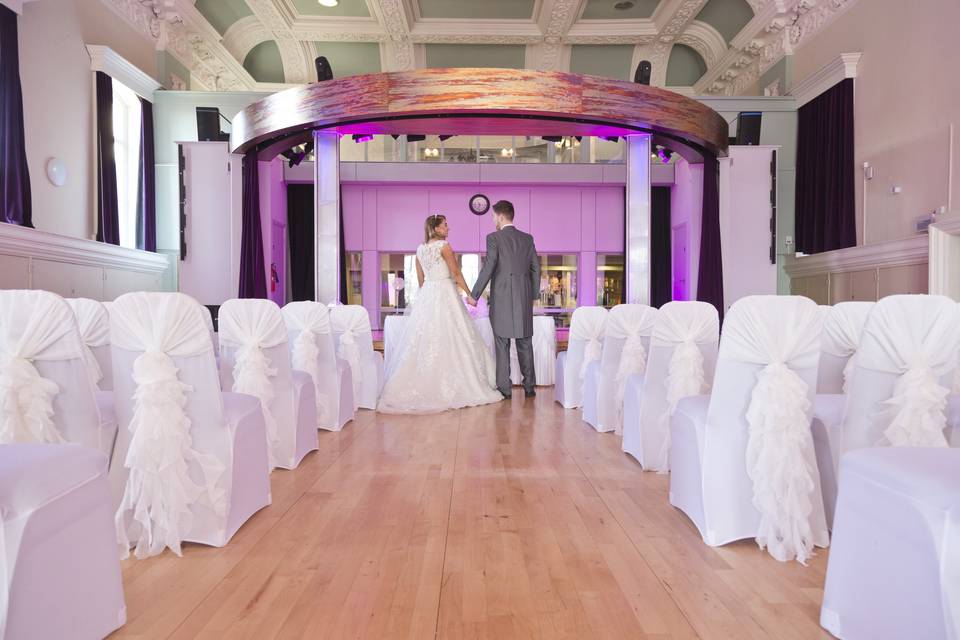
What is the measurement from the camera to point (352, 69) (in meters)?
11.6

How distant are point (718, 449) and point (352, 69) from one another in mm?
11449

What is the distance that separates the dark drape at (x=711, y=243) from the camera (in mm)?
7232

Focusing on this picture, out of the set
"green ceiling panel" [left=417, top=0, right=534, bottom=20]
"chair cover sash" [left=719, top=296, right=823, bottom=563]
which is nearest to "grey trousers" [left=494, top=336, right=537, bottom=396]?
"chair cover sash" [left=719, top=296, right=823, bottom=563]

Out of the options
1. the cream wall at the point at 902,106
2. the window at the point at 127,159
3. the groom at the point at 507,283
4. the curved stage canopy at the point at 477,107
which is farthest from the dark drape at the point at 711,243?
the window at the point at 127,159

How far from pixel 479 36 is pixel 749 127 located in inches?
200

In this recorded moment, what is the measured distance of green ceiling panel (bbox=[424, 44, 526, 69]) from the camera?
11.2 metres

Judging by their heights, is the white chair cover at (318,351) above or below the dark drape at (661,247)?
below

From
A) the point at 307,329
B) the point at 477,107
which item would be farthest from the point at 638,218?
the point at 307,329

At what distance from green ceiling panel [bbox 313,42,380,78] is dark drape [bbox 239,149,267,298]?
168 inches

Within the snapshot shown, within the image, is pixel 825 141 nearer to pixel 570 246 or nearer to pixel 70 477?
pixel 570 246

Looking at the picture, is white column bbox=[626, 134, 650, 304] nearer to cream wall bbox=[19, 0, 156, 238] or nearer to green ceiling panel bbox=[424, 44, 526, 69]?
green ceiling panel bbox=[424, 44, 526, 69]

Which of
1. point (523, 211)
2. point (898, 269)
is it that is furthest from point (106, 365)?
point (523, 211)

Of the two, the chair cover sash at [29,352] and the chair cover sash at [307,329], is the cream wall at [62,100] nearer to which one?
the chair cover sash at [307,329]

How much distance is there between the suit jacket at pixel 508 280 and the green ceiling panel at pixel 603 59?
7554mm
